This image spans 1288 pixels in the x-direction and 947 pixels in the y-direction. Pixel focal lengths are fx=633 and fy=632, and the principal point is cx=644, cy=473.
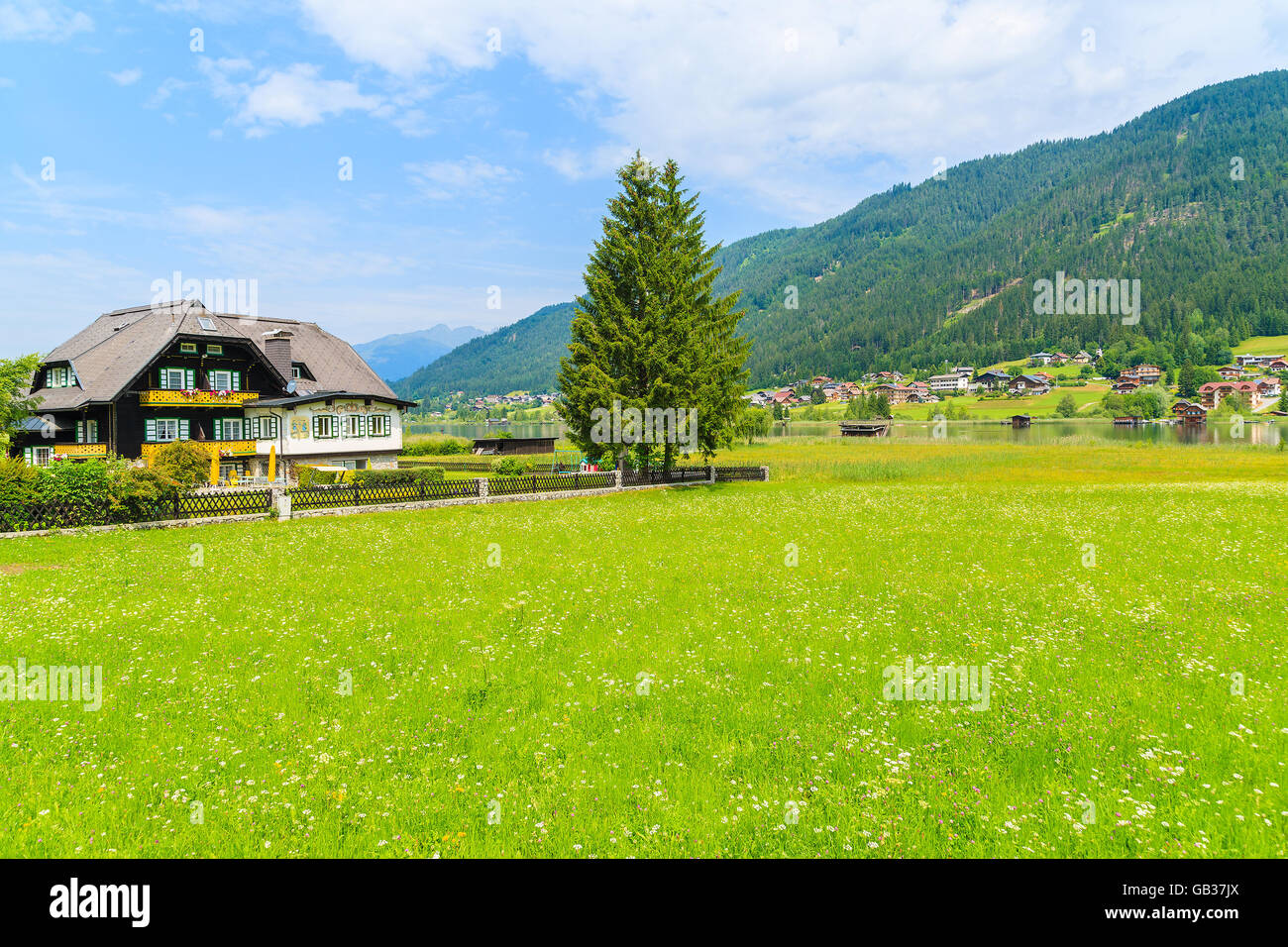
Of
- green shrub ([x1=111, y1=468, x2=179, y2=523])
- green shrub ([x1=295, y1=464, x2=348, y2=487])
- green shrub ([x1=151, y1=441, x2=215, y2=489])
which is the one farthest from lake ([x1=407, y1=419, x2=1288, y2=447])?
green shrub ([x1=111, y1=468, x2=179, y2=523])

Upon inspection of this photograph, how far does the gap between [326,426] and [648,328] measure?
2798cm

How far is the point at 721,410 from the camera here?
149 ft

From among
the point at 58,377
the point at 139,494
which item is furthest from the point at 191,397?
the point at 139,494

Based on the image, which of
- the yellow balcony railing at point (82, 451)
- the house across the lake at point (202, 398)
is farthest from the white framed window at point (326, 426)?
the yellow balcony railing at point (82, 451)

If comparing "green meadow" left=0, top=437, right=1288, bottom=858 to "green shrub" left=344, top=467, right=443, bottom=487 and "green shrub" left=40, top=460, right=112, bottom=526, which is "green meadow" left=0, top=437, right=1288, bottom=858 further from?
"green shrub" left=344, top=467, right=443, bottom=487

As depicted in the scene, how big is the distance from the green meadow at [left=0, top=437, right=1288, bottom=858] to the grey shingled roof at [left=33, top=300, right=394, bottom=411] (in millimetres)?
30041

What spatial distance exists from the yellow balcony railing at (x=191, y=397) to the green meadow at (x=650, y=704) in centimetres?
→ 2742

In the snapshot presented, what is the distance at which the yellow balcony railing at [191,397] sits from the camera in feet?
144

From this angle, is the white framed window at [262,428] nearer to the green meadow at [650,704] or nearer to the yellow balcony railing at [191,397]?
the yellow balcony railing at [191,397]

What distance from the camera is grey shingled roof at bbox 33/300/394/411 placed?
146 ft
